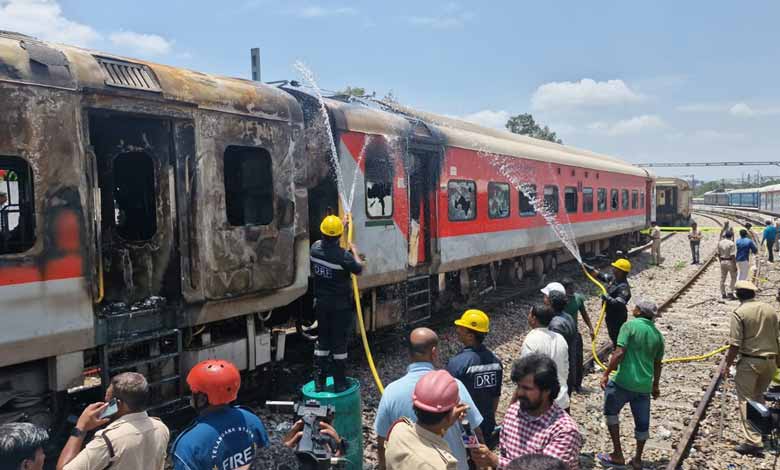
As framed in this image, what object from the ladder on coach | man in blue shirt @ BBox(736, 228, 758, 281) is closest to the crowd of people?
the ladder on coach

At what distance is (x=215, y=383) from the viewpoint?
2826 millimetres

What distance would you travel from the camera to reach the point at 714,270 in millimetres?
18625

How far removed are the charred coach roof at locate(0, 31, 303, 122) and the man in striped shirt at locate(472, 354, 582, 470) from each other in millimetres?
3887

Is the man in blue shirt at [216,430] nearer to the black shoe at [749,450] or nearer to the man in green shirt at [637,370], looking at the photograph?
the man in green shirt at [637,370]

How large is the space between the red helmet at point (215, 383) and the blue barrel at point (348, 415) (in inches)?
64.9

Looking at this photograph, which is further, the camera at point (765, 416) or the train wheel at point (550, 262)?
the train wheel at point (550, 262)

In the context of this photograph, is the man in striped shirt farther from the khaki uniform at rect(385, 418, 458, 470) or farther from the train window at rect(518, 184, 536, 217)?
the train window at rect(518, 184, 536, 217)

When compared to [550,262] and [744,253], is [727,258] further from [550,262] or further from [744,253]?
[550,262]

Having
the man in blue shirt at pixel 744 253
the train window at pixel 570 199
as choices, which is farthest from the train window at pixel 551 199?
the man in blue shirt at pixel 744 253

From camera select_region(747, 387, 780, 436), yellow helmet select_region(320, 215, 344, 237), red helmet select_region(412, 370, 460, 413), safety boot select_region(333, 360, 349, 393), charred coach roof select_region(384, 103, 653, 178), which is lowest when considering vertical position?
camera select_region(747, 387, 780, 436)

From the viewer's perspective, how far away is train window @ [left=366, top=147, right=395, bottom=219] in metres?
8.13

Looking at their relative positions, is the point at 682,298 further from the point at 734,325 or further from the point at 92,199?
the point at 92,199

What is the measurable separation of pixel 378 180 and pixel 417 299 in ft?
6.94

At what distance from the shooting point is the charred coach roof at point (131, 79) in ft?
14.6
